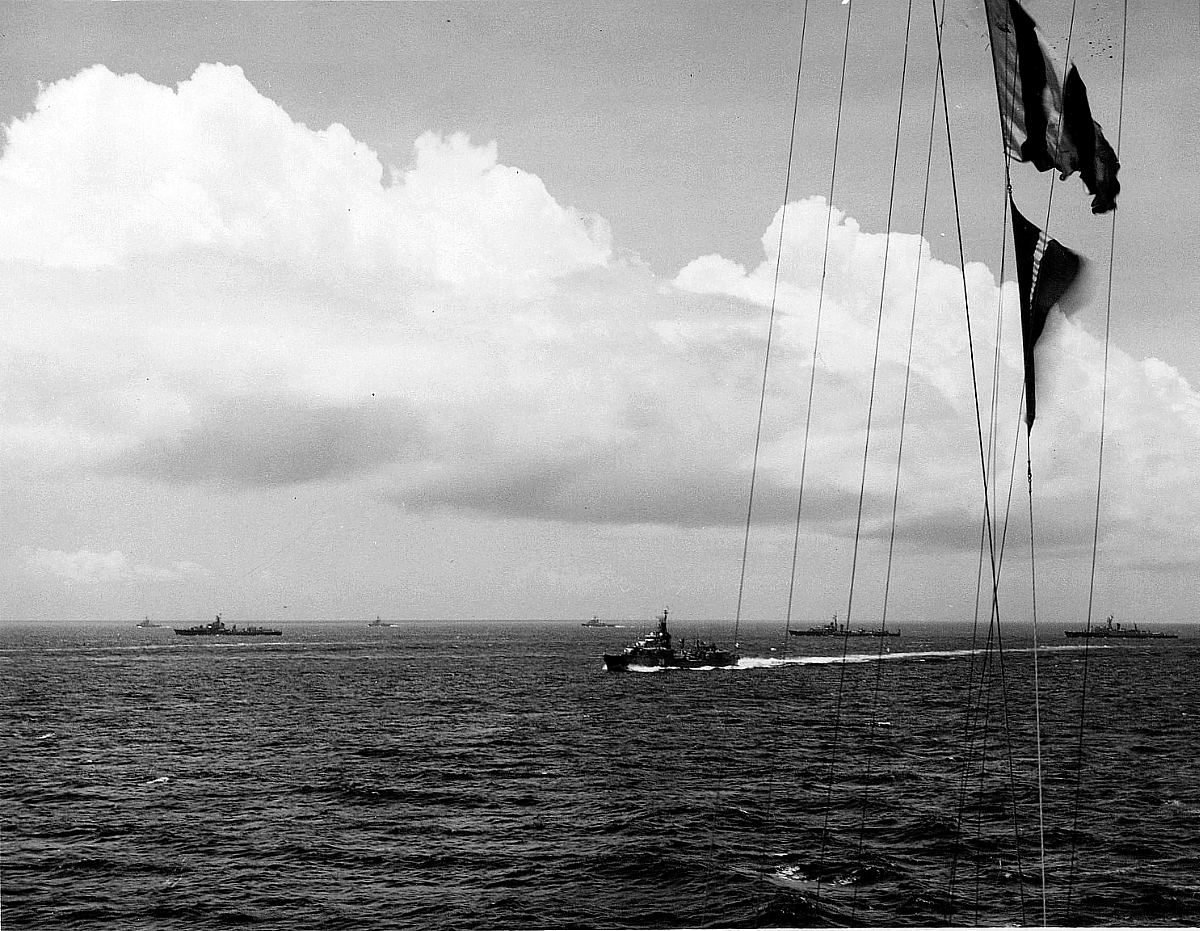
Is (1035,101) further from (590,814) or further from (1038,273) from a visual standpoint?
(590,814)

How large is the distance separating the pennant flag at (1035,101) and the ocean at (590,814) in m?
8.42

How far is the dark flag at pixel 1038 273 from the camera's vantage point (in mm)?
11234

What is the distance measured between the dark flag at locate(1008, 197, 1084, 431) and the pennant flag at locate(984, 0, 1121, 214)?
0.88 m

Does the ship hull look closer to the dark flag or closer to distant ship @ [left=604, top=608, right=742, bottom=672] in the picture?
distant ship @ [left=604, top=608, right=742, bottom=672]

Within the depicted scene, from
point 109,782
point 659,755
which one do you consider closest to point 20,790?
point 109,782

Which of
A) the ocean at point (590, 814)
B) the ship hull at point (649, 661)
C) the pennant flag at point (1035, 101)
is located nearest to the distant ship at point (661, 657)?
the ship hull at point (649, 661)

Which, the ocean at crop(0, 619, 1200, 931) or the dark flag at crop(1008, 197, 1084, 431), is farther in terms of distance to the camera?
the ocean at crop(0, 619, 1200, 931)

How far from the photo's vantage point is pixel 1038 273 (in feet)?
37.2

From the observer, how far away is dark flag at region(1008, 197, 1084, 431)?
36.9ft

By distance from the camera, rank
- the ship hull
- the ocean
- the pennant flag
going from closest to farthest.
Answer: the pennant flag
the ocean
the ship hull

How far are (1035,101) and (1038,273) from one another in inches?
78.9

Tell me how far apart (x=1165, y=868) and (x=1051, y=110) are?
92.7ft

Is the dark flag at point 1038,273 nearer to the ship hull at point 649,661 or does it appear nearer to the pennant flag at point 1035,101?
the pennant flag at point 1035,101

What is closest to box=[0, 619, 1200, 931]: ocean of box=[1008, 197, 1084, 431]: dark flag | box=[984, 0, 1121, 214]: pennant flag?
box=[1008, 197, 1084, 431]: dark flag
